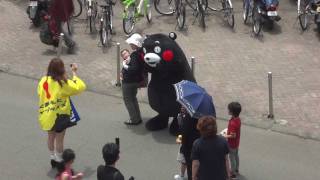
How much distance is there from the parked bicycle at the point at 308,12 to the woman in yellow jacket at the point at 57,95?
7.91 meters

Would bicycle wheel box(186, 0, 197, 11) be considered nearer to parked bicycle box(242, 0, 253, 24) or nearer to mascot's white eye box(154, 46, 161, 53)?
parked bicycle box(242, 0, 253, 24)

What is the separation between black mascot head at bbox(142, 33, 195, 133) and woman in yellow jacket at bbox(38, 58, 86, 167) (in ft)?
5.26

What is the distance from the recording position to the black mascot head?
1000 cm

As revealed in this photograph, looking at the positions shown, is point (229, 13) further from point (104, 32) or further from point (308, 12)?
point (104, 32)

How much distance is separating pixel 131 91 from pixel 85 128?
1010 mm

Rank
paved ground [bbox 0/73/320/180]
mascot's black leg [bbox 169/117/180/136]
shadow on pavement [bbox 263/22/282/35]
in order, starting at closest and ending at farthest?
paved ground [bbox 0/73/320/180]
mascot's black leg [bbox 169/117/180/136]
shadow on pavement [bbox 263/22/282/35]

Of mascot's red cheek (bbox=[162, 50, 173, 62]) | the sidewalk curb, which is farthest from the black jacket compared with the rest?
the sidewalk curb

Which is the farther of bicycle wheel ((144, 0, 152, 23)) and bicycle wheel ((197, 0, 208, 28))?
bicycle wheel ((144, 0, 152, 23))

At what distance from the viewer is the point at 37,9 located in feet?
50.3

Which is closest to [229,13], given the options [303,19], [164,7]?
[303,19]

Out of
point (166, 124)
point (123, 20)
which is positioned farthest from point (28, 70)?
point (166, 124)

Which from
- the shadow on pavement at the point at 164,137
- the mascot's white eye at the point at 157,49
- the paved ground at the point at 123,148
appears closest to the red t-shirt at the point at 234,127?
the paved ground at the point at 123,148

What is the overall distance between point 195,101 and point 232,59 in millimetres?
5869

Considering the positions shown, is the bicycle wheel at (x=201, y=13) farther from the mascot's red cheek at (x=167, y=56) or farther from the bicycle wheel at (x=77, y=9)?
the mascot's red cheek at (x=167, y=56)
